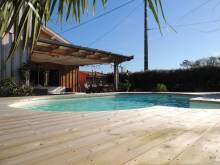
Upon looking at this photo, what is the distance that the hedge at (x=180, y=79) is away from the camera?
16.1 metres

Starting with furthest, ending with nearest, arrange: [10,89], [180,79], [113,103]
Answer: [180,79] → [113,103] → [10,89]

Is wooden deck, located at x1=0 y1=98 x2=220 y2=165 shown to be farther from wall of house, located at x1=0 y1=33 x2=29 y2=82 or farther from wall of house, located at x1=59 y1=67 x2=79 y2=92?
wall of house, located at x1=59 y1=67 x2=79 y2=92

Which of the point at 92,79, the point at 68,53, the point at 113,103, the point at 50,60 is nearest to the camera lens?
the point at 113,103

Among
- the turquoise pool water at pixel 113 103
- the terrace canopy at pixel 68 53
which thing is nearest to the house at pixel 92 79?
the terrace canopy at pixel 68 53

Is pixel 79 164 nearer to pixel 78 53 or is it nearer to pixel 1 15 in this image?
pixel 1 15

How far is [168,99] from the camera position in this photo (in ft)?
42.3

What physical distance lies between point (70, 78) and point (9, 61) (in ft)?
26.7

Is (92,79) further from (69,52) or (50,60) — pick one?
(69,52)

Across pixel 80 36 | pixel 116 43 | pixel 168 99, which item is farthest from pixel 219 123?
pixel 80 36

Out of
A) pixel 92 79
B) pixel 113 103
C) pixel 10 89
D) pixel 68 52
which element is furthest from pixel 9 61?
pixel 92 79

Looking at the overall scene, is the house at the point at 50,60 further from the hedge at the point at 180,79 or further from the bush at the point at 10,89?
the hedge at the point at 180,79

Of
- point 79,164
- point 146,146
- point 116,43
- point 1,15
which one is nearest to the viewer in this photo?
point 1,15

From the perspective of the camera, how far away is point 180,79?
17.6 m

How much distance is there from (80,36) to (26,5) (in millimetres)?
19172
